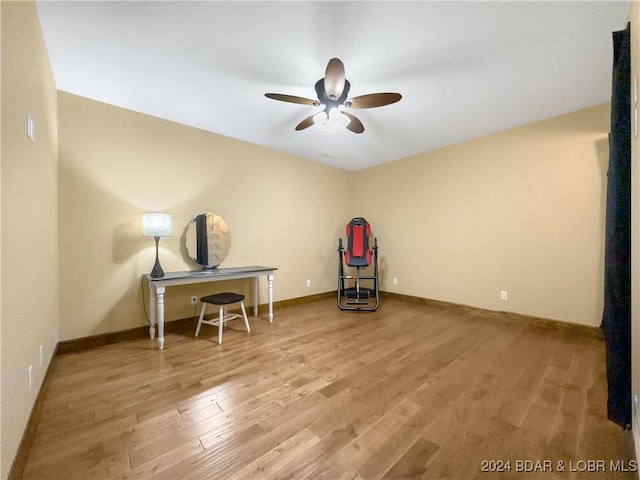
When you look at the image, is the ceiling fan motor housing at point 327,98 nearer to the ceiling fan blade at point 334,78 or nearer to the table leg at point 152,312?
the ceiling fan blade at point 334,78

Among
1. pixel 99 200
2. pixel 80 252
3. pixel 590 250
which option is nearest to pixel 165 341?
pixel 80 252

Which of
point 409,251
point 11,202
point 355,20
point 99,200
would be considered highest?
point 355,20

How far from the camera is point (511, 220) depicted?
3070 millimetres

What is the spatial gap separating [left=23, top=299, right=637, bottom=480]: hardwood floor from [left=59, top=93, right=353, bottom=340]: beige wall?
552 mm

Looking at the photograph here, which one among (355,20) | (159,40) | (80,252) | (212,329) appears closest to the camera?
(355,20)

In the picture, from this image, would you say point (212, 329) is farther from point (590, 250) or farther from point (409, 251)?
point (590, 250)

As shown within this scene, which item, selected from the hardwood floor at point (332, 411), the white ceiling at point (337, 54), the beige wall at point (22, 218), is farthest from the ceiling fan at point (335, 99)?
the hardwood floor at point (332, 411)

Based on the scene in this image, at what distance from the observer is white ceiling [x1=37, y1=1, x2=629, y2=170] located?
1508mm

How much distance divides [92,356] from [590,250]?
5005 millimetres

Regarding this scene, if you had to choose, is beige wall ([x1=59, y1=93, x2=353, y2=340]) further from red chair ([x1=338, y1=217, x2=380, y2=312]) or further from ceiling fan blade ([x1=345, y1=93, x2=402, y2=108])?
ceiling fan blade ([x1=345, y1=93, x2=402, y2=108])

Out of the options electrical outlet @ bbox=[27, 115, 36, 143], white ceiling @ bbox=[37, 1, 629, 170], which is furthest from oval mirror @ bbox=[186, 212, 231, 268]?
electrical outlet @ bbox=[27, 115, 36, 143]

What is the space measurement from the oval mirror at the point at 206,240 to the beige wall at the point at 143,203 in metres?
0.10

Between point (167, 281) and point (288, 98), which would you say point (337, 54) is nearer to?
point (288, 98)

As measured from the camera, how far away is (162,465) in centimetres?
110
